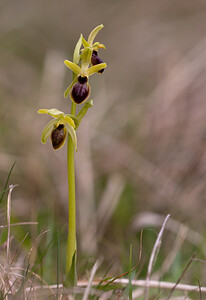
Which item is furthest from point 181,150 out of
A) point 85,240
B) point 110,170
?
point 85,240

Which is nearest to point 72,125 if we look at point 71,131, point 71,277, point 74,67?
point 71,131

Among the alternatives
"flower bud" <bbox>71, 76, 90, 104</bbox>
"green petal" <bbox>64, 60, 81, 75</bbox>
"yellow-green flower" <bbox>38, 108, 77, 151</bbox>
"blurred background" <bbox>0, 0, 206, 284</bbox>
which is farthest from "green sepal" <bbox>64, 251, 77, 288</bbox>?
"green petal" <bbox>64, 60, 81, 75</bbox>

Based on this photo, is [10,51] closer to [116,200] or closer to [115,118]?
[115,118]

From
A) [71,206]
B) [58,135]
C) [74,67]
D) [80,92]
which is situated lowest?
[71,206]

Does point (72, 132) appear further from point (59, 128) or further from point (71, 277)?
point (71, 277)

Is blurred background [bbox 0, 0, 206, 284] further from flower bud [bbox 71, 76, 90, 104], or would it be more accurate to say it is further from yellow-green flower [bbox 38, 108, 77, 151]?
flower bud [bbox 71, 76, 90, 104]

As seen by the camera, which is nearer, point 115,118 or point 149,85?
point 115,118
